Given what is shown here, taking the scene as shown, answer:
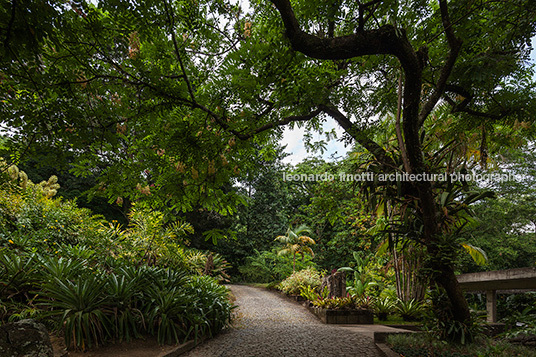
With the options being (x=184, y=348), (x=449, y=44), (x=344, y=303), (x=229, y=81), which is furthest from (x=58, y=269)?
(x=344, y=303)

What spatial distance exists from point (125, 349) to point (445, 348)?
4.25 metres

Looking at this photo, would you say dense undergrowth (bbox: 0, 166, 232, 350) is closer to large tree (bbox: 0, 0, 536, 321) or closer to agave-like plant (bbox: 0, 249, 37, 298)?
agave-like plant (bbox: 0, 249, 37, 298)

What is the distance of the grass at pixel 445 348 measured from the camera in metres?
3.30

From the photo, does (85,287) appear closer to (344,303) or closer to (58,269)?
(58,269)

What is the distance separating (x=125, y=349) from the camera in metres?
3.56

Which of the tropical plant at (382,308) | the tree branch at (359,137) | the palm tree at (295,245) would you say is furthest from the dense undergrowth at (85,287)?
the palm tree at (295,245)

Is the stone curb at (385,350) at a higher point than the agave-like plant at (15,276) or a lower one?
lower

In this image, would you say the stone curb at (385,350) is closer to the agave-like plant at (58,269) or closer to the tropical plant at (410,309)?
the tropical plant at (410,309)

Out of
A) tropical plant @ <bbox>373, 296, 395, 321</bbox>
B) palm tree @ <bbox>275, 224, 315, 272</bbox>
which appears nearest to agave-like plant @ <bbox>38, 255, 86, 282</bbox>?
tropical plant @ <bbox>373, 296, 395, 321</bbox>

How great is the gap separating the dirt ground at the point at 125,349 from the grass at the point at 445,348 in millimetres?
3197

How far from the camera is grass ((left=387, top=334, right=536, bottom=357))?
10.8 ft

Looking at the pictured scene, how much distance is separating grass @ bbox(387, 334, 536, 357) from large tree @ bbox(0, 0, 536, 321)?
405 mm

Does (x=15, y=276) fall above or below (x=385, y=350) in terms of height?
above

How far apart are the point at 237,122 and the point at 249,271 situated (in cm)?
1646
